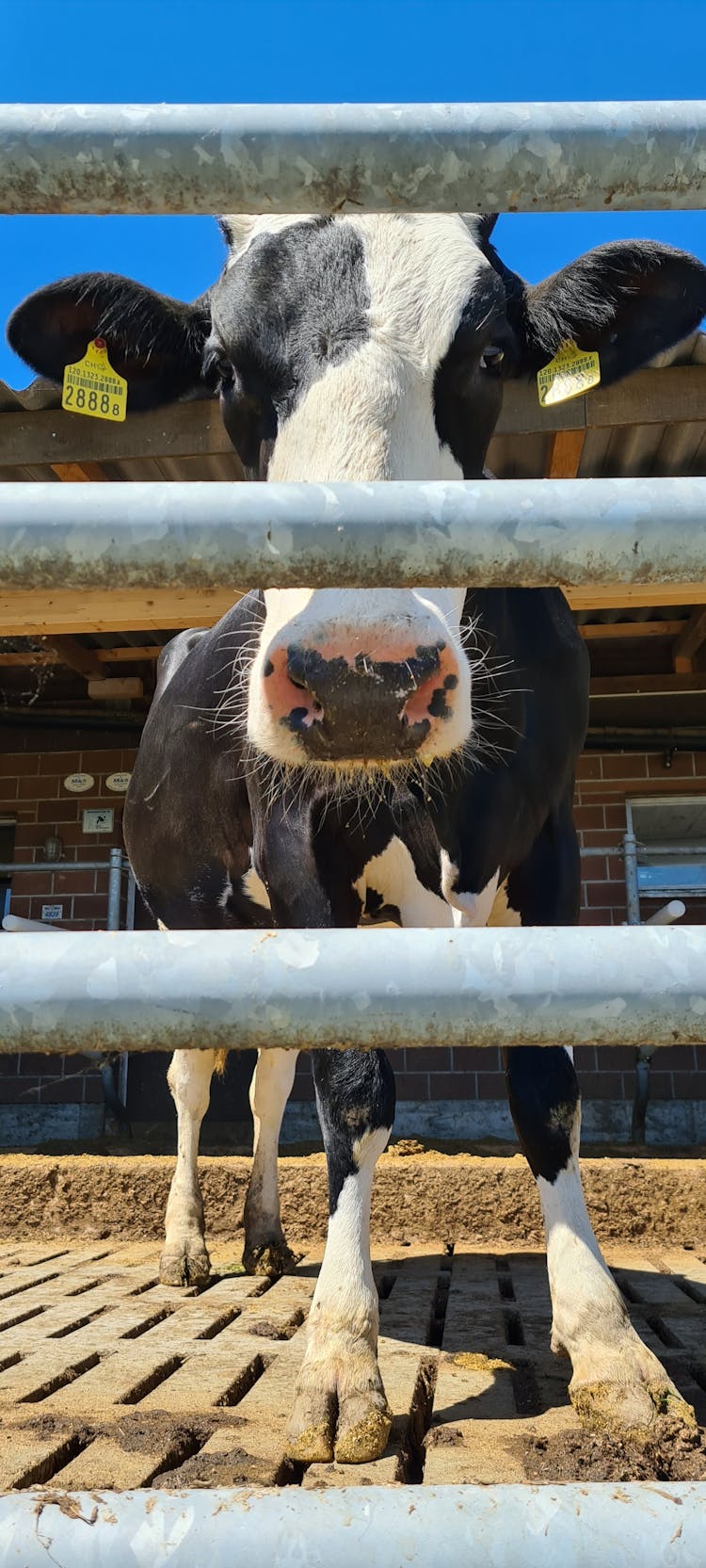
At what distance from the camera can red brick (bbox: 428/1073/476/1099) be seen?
26.5 feet

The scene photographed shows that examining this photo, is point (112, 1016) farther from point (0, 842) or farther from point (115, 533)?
point (0, 842)

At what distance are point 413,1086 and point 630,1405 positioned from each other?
6360 millimetres

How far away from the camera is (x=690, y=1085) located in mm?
7988

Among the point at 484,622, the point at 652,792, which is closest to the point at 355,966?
the point at 484,622

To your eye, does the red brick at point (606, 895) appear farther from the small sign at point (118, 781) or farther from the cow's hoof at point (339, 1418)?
the cow's hoof at point (339, 1418)

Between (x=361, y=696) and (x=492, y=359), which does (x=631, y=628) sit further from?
(x=361, y=696)

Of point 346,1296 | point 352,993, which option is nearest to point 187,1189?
point 346,1296

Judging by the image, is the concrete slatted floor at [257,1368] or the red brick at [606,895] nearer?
the concrete slatted floor at [257,1368]

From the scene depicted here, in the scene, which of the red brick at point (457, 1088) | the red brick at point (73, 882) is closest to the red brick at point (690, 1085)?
the red brick at point (457, 1088)

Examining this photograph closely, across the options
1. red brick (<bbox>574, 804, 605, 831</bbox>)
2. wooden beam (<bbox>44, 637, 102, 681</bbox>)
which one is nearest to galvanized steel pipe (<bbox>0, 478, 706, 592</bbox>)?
wooden beam (<bbox>44, 637, 102, 681</bbox>)

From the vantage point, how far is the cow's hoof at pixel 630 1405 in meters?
1.83

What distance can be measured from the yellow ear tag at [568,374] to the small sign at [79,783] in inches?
255

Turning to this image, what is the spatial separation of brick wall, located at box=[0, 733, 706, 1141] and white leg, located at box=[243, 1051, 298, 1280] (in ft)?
11.0

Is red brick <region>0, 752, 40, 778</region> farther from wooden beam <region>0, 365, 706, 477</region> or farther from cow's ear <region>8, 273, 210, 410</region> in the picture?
cow's ear <region>8, 273, 210, 410</region>
